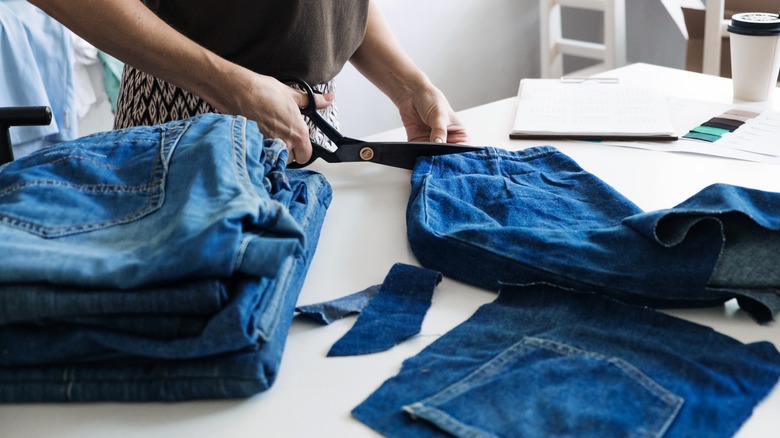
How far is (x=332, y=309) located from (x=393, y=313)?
58 millimetres

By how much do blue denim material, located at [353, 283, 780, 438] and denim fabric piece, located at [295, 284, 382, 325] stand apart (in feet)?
0.34

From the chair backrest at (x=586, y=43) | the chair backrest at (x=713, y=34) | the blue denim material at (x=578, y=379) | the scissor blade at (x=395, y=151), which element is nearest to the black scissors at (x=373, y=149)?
the scissor blade at (x=395, y=151)

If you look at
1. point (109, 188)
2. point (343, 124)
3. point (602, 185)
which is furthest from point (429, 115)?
point (343, 124)

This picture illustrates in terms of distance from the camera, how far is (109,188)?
756 mm

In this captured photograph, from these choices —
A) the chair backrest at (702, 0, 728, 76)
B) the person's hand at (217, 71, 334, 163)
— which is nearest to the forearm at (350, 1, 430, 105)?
the person's hand at (217, 71, 334, 163)

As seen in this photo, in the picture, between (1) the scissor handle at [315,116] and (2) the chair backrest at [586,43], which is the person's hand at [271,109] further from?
(2) the chair backrest at [586,43]

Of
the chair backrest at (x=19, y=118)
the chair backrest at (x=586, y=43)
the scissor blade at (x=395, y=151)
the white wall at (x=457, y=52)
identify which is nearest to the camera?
the chair backrest at (x=19, y=118)

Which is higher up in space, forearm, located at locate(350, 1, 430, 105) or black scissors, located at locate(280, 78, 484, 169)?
forearm, located at locate(350, 1, 430, 105)

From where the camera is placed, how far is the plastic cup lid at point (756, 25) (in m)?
1.29

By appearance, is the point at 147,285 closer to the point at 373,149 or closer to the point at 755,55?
the point at 373,149

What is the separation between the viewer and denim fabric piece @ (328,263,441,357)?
723mm

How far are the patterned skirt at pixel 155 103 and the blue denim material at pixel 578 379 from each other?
547 millimetres

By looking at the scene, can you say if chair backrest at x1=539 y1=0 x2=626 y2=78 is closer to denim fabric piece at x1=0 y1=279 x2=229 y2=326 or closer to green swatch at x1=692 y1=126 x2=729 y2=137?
green swatch at x1=692 y1=126 x2=729 y2=137

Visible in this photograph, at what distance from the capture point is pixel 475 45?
3184 mm
